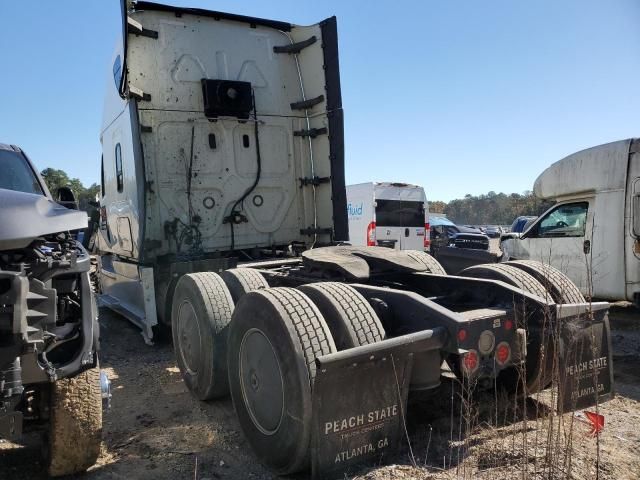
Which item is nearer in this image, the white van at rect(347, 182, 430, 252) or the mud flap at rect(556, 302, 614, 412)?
the mud flap at rect(556, 302, 614, 412)

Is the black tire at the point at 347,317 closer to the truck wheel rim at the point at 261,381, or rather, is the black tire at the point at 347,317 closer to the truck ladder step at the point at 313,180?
the truck wheel rim at the point at 261,381

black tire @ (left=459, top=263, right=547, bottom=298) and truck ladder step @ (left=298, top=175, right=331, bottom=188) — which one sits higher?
truck ladder step @ (left=298, top=175, right=331, bottom=188)

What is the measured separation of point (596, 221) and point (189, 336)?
677 cm

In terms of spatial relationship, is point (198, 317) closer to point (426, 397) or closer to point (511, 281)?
point (426, 397)

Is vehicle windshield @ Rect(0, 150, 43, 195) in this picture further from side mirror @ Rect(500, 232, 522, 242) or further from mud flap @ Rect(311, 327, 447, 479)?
side mirror @ Rect(500, 232, 522, 242)

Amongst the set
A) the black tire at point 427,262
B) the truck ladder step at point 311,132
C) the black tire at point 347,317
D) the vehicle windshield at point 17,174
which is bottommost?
the black tire at point 347,317

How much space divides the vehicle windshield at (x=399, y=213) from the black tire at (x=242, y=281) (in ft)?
31.2

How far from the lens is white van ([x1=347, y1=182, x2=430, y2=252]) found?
1372 centimetres

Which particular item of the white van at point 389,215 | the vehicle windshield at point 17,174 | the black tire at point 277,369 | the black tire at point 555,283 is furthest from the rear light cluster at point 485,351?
the white van at point 389,215

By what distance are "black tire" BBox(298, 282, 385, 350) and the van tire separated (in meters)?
0.95

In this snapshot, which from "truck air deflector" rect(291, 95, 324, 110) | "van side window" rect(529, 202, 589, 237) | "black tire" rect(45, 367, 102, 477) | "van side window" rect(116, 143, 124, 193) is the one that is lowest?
"black tire" rect(45, 367, 102, 477)

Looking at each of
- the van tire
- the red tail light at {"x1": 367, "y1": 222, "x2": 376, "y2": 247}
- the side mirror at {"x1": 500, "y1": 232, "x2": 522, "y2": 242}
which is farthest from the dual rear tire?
the red tail light at {"x1": 367, "y1": 222, "x2": 376, "y2": 247}

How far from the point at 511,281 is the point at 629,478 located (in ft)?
5.67

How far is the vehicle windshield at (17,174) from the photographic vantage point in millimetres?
3697
